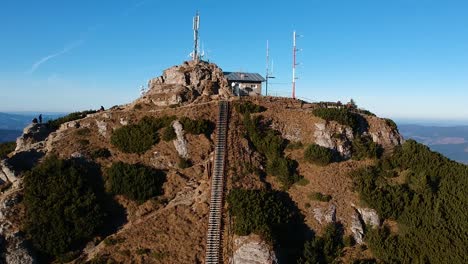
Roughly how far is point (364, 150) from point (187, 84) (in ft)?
93.2

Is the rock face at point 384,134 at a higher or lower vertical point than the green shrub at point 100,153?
higher

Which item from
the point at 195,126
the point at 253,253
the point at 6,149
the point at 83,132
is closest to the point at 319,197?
the point at 253,253

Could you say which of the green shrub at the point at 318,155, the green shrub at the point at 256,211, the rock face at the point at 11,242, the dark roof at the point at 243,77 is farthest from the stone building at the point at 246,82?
the rock face at the point at 11,242

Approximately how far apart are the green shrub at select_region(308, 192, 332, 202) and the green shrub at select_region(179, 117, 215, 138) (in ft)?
49.8

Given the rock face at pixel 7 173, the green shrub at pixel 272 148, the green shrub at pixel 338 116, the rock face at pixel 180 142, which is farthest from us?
the green shrub at pixel 338 116

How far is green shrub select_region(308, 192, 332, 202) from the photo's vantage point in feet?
151

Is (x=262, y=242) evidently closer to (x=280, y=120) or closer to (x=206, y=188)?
(x=206, y=188)

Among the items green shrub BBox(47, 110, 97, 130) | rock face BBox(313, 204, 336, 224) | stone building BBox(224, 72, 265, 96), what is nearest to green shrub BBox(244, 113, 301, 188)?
rock face BBox(313, 204, 336, 224)

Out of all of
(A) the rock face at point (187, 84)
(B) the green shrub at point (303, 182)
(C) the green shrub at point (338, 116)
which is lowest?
(B) the green shrub at point (303, 182)

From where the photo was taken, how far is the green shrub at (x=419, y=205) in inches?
1630

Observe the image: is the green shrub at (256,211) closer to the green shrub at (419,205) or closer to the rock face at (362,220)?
the rock face at (362,220)

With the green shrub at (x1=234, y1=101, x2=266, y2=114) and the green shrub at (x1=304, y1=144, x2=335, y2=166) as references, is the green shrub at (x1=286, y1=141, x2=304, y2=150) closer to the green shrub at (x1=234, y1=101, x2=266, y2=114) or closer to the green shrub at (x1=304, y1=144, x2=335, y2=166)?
the green shrub at (x1=304, y1=144, x2=335, y2=166)

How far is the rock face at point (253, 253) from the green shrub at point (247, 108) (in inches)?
832

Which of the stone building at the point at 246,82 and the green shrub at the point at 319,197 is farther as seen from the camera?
the stone building at the point at 246,82
